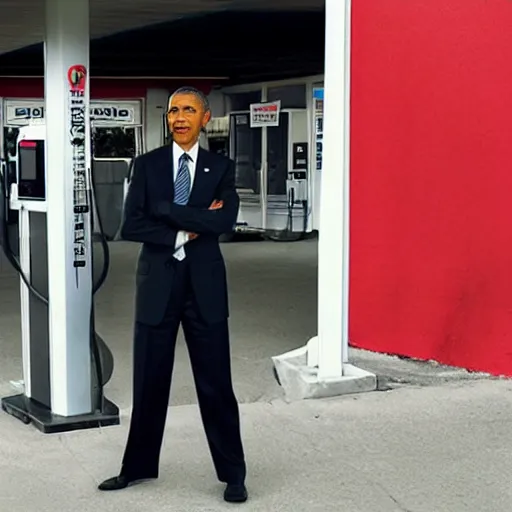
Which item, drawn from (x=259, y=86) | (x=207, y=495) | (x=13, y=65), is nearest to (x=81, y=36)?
(x=207, y=495)

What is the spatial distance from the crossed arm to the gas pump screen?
144 cm

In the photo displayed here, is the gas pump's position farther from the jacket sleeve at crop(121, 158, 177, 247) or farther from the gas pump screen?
the jacket sleeve at crop(121, 158, 177, 247)

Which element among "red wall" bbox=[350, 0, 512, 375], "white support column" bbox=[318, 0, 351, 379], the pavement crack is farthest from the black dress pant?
"red wall" bbox=[350, 0, 512, 375]

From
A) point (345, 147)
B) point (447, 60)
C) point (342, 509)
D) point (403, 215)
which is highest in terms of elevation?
point (447, 60)

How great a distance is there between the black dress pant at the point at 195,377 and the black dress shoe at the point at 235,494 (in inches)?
1.1

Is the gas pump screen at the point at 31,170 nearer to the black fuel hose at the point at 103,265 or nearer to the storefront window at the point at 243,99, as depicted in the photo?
the black fuel hose at the point at 103,265

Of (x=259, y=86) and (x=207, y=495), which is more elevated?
(x=259, y=86)

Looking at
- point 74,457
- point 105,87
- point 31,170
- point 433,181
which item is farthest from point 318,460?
point 105,87

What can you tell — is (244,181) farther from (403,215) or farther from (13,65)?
(403,215)

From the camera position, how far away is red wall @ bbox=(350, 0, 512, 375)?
7273 mm

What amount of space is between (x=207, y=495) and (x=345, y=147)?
2.77m

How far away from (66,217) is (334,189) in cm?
187

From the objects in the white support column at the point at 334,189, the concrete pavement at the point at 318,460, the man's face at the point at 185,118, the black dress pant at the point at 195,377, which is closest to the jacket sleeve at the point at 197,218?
the black dress pant at the point at 195,377

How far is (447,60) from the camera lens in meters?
7.51
